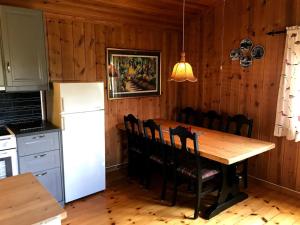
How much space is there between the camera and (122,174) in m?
3.85

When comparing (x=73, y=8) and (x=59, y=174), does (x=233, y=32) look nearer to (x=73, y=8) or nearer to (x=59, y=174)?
(x=73, y=8)

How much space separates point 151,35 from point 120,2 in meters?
1.08

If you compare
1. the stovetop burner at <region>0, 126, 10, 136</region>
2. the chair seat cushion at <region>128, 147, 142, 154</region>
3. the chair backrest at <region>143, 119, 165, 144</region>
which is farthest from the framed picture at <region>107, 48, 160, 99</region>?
the stovetop burner at <region>0, 126, 10, 136</region>

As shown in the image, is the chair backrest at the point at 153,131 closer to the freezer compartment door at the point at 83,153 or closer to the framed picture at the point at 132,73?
A: the freezer compartment door at the point at 83,153

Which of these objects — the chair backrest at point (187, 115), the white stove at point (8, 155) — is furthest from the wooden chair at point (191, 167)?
the white stove at point (8, 155)

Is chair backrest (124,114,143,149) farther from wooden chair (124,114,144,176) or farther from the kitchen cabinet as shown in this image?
the kitchen cabinet

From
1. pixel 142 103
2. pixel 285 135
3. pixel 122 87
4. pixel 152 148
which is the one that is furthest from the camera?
pixel 142 103

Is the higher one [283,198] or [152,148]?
[152,148]

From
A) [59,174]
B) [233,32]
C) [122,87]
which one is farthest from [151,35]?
[59,174]

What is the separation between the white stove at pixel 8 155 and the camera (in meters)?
2.42

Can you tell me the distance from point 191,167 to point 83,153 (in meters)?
1.32

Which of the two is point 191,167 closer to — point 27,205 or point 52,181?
point 52,181

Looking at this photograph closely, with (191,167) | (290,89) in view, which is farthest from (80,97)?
(290,89)

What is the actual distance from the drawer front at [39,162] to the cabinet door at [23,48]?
30.2 inches
